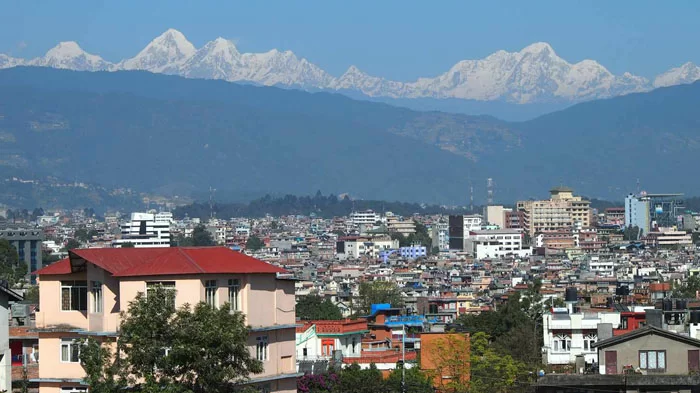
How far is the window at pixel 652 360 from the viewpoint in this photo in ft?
94.5

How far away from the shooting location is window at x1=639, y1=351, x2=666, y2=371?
1134 inches

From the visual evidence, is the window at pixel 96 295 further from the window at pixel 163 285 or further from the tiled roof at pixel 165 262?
the window at pixel 163 285

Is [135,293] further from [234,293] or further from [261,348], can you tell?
[261,348]

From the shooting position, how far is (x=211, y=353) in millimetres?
22266

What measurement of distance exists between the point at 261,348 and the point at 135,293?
2.44 meters

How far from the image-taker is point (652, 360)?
28875 mm

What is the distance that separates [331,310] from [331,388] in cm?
3945

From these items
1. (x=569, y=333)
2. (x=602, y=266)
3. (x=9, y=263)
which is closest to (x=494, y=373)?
(x=569, y=333)

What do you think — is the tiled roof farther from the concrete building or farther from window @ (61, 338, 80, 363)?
window @ (61, 338, 80, 363)

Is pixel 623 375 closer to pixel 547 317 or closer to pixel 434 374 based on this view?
pixel 434 374

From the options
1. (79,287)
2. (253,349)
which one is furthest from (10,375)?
(253,349)

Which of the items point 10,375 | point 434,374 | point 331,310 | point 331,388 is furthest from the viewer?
point 331,310

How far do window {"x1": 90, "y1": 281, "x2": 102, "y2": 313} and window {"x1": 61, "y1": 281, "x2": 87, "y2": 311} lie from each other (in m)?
0.31

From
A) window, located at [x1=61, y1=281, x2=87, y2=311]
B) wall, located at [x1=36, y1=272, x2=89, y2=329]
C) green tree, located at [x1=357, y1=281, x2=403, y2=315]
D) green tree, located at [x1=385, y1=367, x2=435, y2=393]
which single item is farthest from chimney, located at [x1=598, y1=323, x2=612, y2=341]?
green tree, located at [x1=357, y1=281, x2=403, y2=315]
